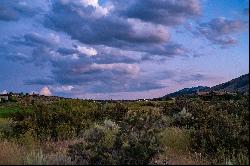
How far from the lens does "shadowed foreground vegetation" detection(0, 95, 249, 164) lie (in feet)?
41.0

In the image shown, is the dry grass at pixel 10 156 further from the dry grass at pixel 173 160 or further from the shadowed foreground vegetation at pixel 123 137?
the dry grass at pixel 173 160

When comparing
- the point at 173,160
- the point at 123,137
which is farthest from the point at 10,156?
the point at 173,160

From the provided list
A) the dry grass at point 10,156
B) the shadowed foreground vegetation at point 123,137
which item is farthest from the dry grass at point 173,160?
the dry grass at point 10,156

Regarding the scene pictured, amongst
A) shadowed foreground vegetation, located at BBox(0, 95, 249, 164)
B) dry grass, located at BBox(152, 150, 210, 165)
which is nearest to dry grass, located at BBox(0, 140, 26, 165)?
shadowed foreground vegetation, located at BBox(0, 95, 249, 164)

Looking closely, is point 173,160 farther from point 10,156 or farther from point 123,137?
point 10,156

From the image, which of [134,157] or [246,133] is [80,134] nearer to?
[246,133]

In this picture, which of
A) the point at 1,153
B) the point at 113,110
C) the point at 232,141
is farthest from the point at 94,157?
the point at 113,110

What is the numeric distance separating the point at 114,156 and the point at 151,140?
1.14 meters

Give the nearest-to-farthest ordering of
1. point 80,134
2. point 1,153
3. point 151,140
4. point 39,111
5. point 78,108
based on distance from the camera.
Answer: point 151,140
point 1,153
point 80,134
point 39,111
point 78,108

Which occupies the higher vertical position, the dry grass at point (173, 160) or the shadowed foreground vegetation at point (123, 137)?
the shadowed foreground vegetation at point (123, 137)

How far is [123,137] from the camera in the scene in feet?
43.9

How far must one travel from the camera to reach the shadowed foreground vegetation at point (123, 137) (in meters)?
12.5

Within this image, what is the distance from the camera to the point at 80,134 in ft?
66.7

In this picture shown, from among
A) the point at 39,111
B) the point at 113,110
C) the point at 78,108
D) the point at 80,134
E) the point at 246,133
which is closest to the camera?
the point at 246,133
